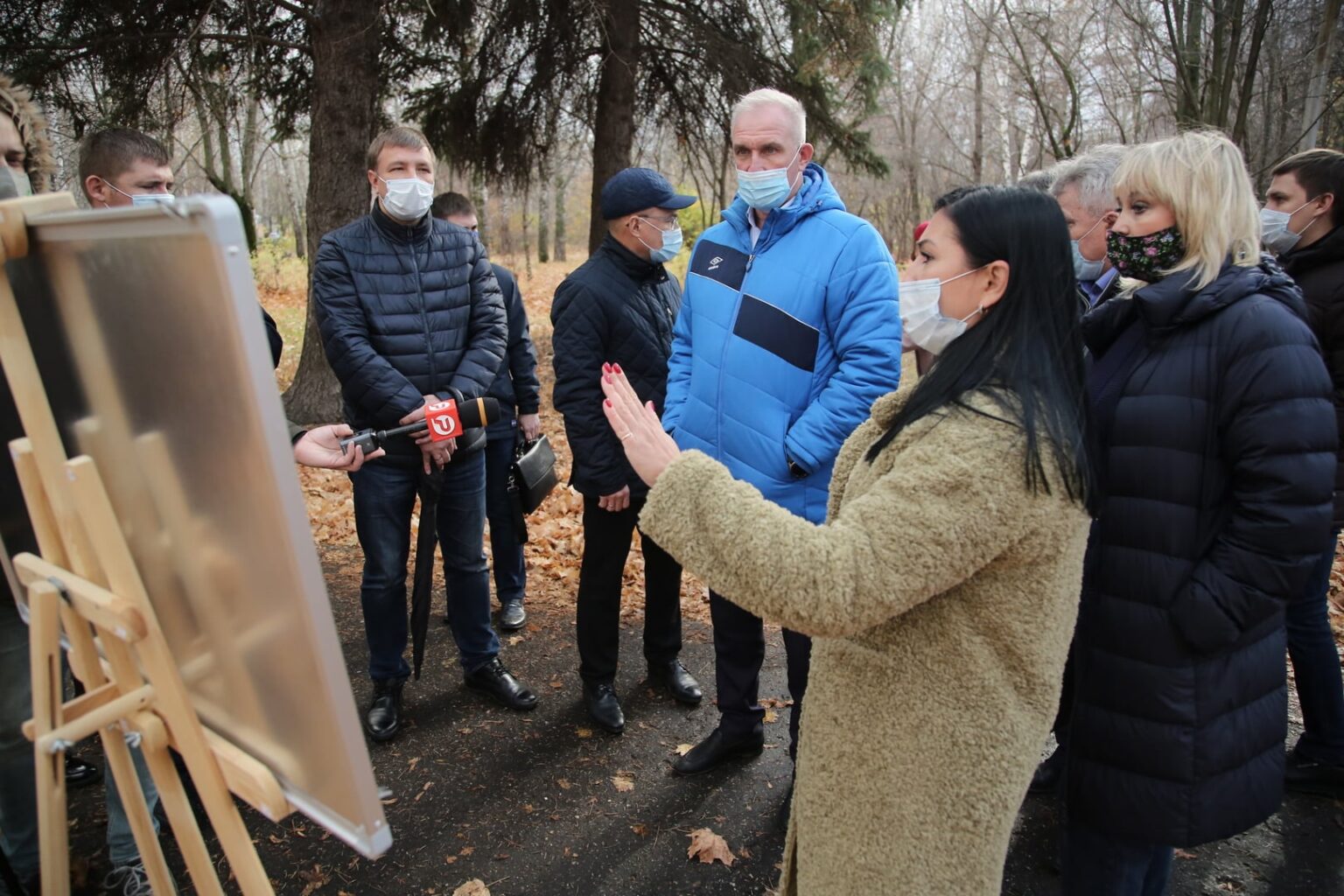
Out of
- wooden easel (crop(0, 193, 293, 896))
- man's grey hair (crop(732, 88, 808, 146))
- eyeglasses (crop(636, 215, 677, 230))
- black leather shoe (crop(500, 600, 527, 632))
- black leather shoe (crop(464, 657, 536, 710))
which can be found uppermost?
man's grey hair (crop(732, 88, 808, 146))

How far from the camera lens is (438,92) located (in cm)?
912

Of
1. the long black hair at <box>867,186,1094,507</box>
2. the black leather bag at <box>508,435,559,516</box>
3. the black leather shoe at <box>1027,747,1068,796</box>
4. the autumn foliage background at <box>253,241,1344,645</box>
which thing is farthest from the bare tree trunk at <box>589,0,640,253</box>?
the long black hair at <box>867,186,1094,507</box>

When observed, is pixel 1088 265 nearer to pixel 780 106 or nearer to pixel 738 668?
pixel 780 106

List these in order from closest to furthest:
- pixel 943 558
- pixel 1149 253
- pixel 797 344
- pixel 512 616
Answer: pixel 943 558 < pixel 1149 253 < pixel 797 344 < pixel 512 616

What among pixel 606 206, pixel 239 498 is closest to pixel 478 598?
pixel 606 206

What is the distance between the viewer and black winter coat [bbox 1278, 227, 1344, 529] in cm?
310

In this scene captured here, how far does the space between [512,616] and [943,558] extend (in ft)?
11.7

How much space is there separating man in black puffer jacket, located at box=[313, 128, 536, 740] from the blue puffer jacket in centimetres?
114

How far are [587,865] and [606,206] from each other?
2392 mm

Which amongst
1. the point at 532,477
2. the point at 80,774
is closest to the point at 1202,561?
the point at 532,477

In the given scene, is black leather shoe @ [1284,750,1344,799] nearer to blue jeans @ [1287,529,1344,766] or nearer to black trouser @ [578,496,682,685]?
→ blue jeans @ [1287,529,1344,766]

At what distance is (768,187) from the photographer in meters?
2.90

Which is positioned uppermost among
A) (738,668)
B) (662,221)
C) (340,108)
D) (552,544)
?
(340,108)

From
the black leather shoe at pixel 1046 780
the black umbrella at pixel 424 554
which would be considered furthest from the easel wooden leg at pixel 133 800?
the black leather shoe at pixel 1046 780
